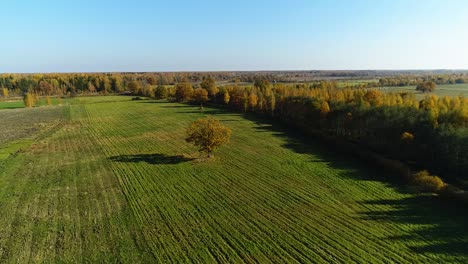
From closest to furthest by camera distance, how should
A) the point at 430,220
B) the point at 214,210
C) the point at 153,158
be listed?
the point at 430,220 → the point at 214,210 → the point at 153,158

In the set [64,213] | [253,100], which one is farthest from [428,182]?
[253,100]

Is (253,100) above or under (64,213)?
above

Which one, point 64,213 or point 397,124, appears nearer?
point 64,213

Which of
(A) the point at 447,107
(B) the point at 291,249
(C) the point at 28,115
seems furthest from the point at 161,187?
(C) the point at 28,115

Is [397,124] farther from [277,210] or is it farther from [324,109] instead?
[277,210]

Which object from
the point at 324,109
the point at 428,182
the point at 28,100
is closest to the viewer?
the point at 428,182

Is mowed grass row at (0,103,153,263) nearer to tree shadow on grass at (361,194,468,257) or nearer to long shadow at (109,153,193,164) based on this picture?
long shadow at (109,153,193,164)

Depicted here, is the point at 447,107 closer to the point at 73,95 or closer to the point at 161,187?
the point at 161,187
